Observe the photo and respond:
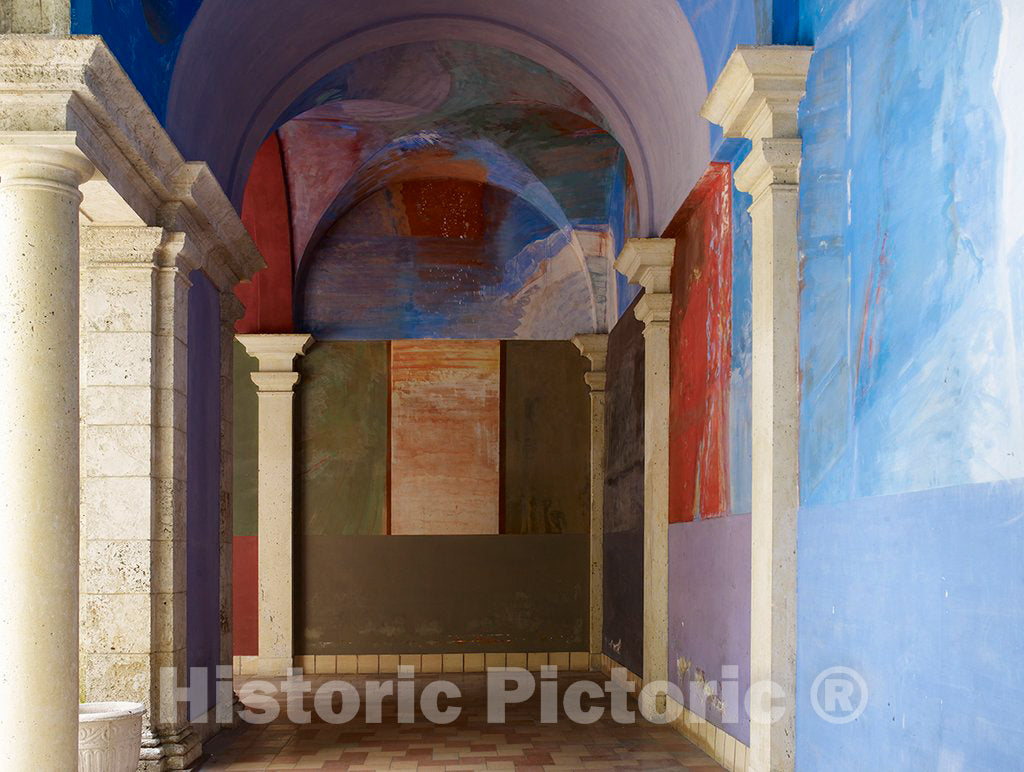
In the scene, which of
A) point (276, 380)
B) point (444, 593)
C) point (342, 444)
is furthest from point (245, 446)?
point (444, 593)

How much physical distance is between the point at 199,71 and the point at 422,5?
79.5 inches

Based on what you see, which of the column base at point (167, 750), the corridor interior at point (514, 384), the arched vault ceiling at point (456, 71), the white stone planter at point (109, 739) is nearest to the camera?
the corridor interior at point (514, 384)

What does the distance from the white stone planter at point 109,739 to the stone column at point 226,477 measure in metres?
1.94

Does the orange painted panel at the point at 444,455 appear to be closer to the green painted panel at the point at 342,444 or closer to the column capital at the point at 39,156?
the green painted panel at the point at 342,444

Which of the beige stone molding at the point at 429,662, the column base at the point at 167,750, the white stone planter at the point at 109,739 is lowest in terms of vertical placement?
the beige stone molding at the point at 429,662

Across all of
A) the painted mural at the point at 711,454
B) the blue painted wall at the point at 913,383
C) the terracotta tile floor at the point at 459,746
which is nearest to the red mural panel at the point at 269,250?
the terracotta tile floor at the point at 459,746

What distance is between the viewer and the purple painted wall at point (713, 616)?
514cm

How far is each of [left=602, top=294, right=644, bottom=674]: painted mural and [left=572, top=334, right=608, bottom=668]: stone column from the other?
189mm

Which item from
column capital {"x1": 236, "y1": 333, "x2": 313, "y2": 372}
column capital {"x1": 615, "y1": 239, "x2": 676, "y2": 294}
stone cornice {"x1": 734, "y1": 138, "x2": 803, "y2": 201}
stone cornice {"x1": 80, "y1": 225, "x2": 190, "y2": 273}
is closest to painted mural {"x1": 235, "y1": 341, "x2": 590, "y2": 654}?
column capital {"x1": 236, "y1": 333, "x2": 313, "y2": 372}

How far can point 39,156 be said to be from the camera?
411 centimetres

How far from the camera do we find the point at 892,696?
338cm

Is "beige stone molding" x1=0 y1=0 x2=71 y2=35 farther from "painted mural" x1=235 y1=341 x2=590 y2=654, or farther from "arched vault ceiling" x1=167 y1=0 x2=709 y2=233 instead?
"painted mural" x1=235 y1=341 x2=590 y2=654

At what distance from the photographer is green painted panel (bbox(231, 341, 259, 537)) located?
1063 centimetres

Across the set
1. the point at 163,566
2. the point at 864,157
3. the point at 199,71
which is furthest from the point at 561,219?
the point at 864,157
